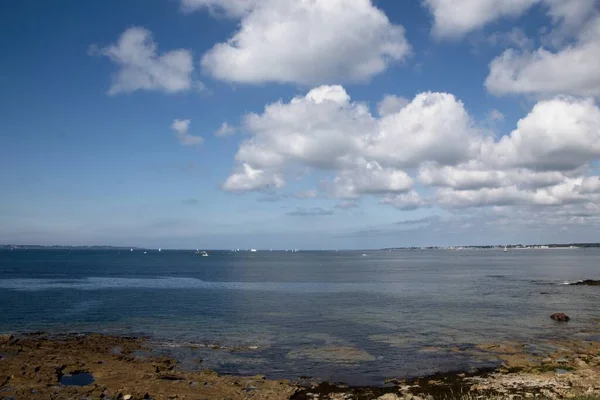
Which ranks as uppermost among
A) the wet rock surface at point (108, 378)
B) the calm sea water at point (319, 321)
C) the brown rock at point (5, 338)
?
the brown rock at point (5, 338)

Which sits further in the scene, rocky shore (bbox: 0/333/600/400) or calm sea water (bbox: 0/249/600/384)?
calm sea water (bbox: 0/249/600/384)

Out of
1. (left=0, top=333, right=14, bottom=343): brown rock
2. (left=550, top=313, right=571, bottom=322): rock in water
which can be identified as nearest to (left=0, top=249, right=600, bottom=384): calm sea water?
(left=550, top=313, right=571, bottom=322): rock in water

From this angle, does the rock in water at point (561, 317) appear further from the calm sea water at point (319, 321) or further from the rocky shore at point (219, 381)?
the rocky shore at point (219, 381)

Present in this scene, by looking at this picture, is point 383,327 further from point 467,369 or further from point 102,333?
point 102,333

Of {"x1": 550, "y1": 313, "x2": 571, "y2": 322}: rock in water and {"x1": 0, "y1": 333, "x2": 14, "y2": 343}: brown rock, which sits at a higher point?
{"x1": 0, "y1": 333, "x2": 14, "y2": 343}: brown rock

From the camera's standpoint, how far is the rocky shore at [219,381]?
1188 inches

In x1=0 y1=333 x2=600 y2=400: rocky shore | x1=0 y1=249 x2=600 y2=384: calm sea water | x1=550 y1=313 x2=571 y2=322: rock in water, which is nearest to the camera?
x1=0 y1=333 x2=600 y2=400: rocky shore

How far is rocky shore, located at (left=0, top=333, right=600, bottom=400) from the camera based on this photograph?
30.2 metres

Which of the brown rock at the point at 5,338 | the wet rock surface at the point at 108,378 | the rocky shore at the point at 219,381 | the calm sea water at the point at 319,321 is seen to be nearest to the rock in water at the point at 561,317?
the calm sea water at the point at 319,321

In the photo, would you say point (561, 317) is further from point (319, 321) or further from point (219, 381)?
point (219, 381)

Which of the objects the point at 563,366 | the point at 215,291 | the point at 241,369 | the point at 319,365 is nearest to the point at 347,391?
the point at 319,365

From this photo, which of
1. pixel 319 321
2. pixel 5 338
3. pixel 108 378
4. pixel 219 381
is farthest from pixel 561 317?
pixel 5 338

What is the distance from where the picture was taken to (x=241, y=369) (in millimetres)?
37000

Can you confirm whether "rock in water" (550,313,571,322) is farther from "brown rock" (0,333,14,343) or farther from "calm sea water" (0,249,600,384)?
"brown rock" (0,333,14,343)
